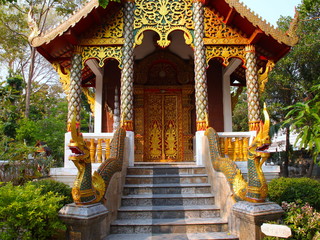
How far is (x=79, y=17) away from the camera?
6.55 meters

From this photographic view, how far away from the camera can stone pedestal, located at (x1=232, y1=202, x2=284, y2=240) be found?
11.6 ft

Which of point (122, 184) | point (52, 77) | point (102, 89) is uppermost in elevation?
point (52, 77)

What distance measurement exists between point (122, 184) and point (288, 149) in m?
13.8

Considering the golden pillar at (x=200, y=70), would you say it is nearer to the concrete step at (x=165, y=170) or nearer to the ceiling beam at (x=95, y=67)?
the concrete step at (x=165, y=170)

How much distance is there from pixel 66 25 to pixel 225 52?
13.2 ft

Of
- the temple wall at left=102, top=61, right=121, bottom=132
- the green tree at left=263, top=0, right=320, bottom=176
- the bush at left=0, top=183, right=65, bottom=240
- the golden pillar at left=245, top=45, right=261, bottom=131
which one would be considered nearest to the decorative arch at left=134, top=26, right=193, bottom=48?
the golden pillar at left=245, top=45, right=261, bottom=131

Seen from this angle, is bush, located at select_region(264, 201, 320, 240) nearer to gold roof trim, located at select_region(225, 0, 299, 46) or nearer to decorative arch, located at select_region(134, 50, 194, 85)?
gold roof trim, located at select_region(225, 0, 299, 46)

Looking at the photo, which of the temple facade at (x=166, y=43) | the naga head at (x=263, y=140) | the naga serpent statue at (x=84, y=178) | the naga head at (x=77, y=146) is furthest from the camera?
the temple facade at (x=166, y=43)

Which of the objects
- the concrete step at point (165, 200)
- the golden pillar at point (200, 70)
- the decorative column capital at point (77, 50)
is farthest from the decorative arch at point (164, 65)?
the concrete step at point (165, 200)

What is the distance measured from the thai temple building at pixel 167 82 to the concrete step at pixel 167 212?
19 millimetres

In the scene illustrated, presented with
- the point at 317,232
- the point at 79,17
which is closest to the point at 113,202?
the point at 317,232

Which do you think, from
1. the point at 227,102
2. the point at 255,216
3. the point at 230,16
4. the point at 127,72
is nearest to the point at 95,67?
the point at 127,72

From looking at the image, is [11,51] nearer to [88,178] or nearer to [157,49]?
[157,49]

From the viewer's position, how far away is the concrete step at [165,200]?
17.2 feet
